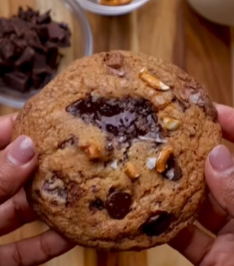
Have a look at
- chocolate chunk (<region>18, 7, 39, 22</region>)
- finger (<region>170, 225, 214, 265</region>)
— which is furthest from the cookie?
chocolate chunk (<region>18, 7, 39, 22</region>)

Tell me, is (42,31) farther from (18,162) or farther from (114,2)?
(18,162)

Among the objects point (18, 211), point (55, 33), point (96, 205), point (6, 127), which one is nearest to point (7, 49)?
point (55, 33)

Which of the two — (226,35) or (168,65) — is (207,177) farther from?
(226,35)

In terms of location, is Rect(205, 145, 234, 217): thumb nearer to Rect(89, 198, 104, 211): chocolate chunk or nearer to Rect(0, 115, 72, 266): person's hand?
Rect(89, 198, 104, 211): chocolate chunk

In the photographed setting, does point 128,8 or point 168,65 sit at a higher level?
point 168,65

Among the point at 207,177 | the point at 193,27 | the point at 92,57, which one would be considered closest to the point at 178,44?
the point at 193,27

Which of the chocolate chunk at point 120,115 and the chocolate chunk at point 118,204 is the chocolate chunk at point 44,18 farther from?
the chocolate chunk at point 118,204

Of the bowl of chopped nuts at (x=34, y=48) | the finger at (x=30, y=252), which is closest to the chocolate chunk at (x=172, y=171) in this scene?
the finger at (x=30, y=252)
